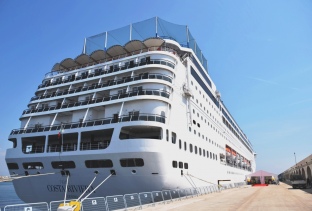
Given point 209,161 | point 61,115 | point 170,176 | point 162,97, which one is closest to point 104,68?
point 61,115

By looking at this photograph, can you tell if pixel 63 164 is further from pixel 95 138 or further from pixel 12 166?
pixel 12 166

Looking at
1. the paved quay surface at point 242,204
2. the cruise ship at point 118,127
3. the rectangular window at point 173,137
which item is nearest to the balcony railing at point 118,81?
the cruise ship at point 118,127

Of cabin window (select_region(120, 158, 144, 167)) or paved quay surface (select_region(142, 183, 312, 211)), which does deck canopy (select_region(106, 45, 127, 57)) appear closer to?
cabin window (select_region(120, 158, 144, 167))

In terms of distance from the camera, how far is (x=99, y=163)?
63.2 ft

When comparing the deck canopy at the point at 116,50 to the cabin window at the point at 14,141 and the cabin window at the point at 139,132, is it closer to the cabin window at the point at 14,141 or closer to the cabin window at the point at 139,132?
the cabin window at the point at 139,132

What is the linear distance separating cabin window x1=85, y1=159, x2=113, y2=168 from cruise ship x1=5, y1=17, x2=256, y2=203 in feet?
0.08

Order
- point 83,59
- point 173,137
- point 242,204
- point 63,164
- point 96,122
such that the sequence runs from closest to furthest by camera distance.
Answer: point 242,204
point 63,164
point 96,122
point 173,137
point 83,59

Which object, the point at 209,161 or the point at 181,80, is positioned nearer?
the point at 181,80

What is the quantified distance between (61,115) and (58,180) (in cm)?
717

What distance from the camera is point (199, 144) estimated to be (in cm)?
2797

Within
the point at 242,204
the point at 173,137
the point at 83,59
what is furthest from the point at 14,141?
the point at 242,204

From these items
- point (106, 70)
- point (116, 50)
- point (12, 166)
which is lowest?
point (12, 166)

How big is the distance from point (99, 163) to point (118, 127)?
3.34m

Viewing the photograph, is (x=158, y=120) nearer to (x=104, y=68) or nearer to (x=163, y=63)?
(x=163, y=63)
